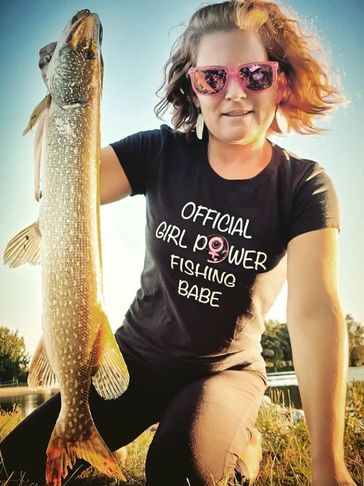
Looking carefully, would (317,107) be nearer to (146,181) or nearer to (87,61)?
(146,181)

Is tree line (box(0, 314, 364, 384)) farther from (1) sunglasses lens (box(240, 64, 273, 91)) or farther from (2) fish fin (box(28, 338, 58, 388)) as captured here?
(1) sunglasses lens (box(240, 64, 273, 91))

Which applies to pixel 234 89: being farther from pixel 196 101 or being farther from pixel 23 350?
pixel 23 350

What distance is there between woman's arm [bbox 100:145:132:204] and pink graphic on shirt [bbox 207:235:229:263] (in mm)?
436

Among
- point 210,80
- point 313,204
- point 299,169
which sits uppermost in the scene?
point 210,80

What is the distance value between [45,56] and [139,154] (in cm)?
50

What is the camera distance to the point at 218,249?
5.96 feet

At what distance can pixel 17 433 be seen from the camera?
6.05 ft

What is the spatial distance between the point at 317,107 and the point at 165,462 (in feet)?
5.13

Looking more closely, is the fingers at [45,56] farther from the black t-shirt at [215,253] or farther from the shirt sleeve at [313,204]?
the shirt sleeve at [313,204]

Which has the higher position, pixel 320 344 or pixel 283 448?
pixel 320 344

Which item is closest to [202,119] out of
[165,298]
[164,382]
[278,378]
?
[165,298]

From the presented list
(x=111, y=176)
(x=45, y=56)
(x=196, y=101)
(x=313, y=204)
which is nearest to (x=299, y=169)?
(x=313, y=204)

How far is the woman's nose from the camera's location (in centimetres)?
178

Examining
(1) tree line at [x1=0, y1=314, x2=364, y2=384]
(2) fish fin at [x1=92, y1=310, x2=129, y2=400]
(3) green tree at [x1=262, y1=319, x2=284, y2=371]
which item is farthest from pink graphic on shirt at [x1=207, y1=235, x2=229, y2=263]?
(3) green tree at [x1=262, y1=319, x2=284, y2=371]
